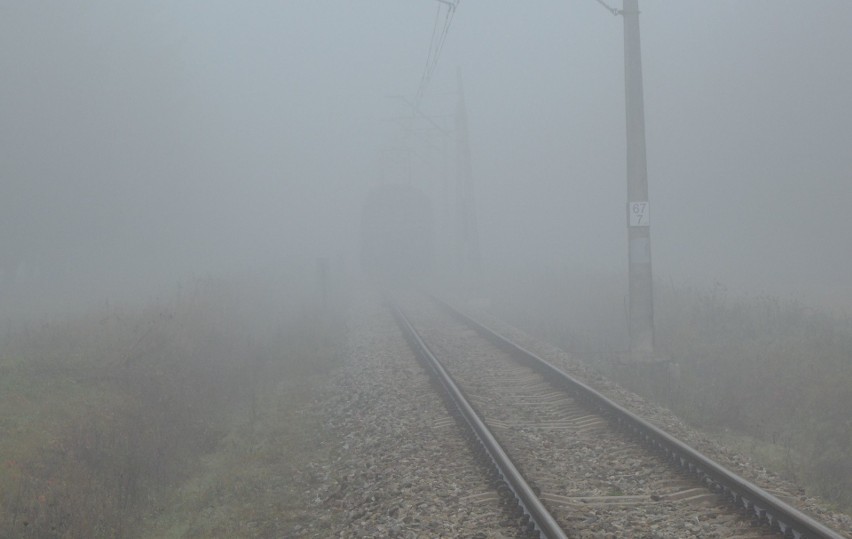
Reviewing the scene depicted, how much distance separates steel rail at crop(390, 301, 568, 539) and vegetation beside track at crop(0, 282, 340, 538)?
2.13 meters

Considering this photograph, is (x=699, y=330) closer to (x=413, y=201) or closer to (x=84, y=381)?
(x=84, y=381)

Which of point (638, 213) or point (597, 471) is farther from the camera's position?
point (638, 213)

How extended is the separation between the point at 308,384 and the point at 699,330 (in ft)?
25.8

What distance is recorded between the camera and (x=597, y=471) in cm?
673

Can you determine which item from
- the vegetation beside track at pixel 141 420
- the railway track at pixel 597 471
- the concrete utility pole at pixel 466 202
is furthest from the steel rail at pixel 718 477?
the concrete utility pole at pixel 466 202

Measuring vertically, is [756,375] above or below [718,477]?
below

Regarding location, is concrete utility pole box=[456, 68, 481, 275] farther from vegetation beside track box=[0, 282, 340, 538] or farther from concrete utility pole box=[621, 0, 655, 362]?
concrete utility pole box=[621, 0, 655, 362]

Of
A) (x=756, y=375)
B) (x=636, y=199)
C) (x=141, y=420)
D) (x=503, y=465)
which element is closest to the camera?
(x=503, y=465)

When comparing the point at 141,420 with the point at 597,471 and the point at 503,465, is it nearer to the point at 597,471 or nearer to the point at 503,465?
the point at 503,465

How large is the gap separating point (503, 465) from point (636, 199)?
7.92 metres

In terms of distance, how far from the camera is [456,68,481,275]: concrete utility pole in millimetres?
28875

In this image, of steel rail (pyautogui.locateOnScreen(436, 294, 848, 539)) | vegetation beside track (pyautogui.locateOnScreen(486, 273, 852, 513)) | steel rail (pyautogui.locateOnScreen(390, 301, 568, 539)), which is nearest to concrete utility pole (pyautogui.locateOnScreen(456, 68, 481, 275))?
vegetation beside track (pyautogui.locateOnScreen(486, 273, 852, 513))

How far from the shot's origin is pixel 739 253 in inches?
1805

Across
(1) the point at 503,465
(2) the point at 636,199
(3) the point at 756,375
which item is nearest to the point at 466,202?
(2) the point at 636,199
